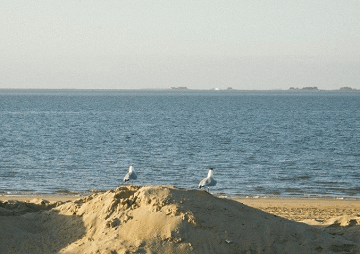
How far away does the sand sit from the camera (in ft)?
35.7

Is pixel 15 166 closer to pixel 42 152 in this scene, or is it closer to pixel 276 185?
pixel 42 152

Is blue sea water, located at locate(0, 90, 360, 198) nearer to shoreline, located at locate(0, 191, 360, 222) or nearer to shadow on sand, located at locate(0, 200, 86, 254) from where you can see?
shoreline, located at locate(0, 191, 360, 222)

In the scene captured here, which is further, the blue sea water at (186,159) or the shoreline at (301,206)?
the blue sea water at (186,159)

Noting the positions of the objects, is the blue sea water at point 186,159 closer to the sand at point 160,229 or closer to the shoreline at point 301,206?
the shoreline at point 301,206

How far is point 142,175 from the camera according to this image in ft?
98.2

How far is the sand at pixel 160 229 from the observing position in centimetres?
1089

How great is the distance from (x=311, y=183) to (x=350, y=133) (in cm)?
3218

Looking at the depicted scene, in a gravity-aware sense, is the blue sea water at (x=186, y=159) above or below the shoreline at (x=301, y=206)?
below

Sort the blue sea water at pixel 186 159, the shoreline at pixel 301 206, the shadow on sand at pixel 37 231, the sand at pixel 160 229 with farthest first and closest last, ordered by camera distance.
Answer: the blue sea water at pixel 186 159 < the shoreline at pixel 301 206 < the shadow on sand at pixel 37 231 < the sand at pixel 160 229

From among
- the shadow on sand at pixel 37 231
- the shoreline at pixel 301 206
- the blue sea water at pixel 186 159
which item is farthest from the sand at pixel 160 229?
the blue sea water at pixel 186 159

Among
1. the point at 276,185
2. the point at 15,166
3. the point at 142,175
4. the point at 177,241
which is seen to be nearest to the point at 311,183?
the point at 276,185

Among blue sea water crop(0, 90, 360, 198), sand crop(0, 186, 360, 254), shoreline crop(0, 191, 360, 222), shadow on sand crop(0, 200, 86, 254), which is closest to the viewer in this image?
sand crop(0, 186, 360, 254)

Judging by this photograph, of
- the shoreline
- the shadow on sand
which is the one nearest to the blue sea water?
the shoreline

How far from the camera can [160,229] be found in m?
11.0
